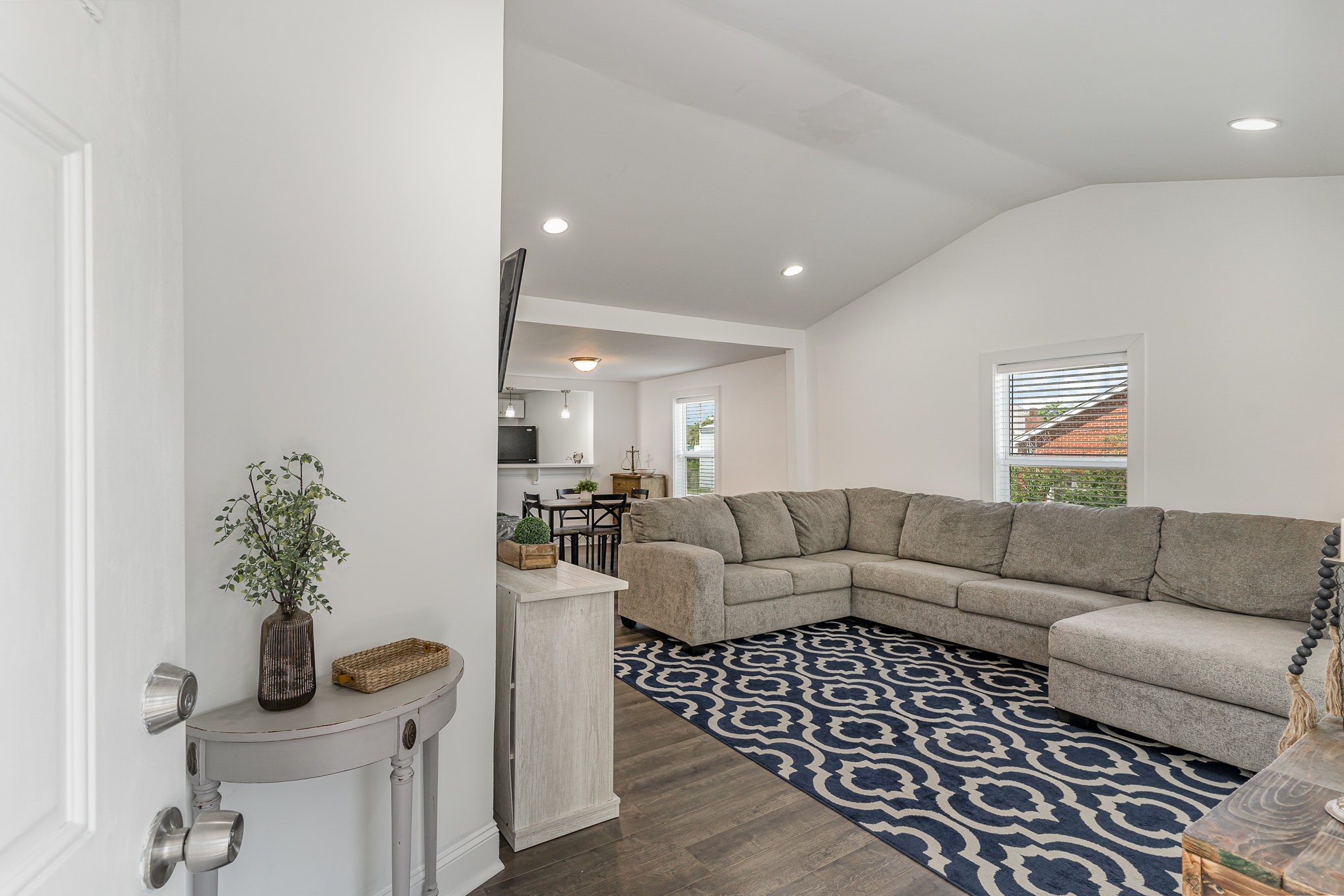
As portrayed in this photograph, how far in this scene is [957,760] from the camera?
9.02 ft

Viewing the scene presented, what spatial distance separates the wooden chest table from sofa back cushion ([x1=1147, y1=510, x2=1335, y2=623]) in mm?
2521

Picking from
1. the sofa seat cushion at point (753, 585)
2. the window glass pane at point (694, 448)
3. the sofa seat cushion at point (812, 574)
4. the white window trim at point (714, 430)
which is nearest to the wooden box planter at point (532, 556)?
the sofa seat cushion at point (753, 585)

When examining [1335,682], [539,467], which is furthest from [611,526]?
[1335,682]

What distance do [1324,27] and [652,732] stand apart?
11.4 ft

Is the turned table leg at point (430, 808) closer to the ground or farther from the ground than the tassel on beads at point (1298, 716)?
closer to the ground

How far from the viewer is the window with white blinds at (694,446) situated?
8.44m

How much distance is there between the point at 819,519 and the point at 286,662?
4.35m

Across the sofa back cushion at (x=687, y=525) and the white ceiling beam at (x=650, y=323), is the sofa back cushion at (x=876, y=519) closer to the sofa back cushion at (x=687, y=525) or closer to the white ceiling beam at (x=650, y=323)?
the sofa back cushion at (x=687, y=525)

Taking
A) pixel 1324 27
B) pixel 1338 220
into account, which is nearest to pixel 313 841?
pixel 1324 27

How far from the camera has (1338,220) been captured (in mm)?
3369

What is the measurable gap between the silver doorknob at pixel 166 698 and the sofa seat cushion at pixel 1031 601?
3.85 m

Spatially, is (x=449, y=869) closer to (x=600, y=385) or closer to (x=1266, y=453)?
(x=1266, y=453)

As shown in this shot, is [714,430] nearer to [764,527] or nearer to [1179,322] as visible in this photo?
[764,527]

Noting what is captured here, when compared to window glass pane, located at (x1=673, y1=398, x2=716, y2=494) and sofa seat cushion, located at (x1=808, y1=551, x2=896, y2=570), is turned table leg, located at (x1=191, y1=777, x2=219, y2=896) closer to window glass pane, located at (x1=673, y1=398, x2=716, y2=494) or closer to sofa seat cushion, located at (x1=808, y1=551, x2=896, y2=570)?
sofa seat cushion, located at (x1=808, y1=551, x2=896, y2=570)
